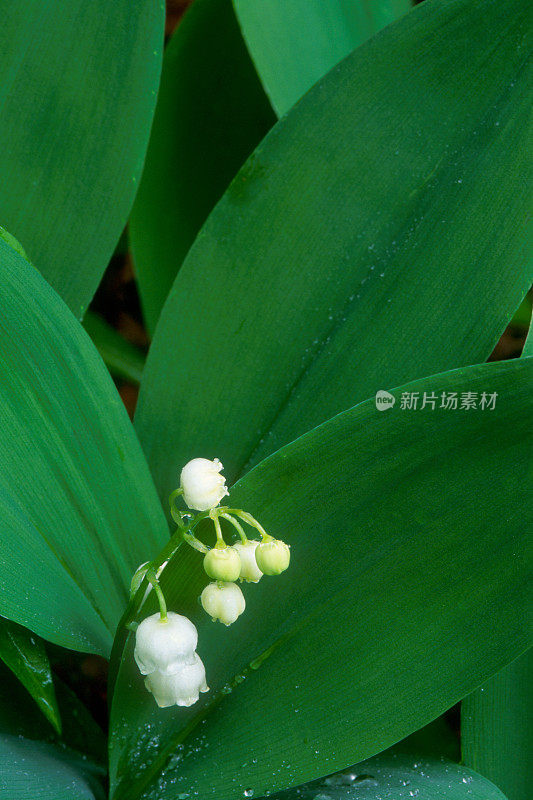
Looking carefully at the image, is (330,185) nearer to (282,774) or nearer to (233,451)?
(233,451)

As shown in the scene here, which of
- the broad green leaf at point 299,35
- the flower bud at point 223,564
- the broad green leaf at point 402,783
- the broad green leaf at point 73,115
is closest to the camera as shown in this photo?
the flower bud at point 223,564

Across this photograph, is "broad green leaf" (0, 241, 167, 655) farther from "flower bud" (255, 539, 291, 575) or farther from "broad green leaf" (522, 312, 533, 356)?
"broad green leaf" (522, 312, 533, 356)

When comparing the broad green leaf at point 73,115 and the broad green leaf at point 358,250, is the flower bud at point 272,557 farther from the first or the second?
the broad green leaf at point 73,115

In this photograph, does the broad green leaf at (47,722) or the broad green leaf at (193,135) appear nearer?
the broad green leaf at (47,722)

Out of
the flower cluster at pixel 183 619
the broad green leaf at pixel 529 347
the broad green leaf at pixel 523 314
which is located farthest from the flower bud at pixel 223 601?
the broad green leaf at pixel 523 314

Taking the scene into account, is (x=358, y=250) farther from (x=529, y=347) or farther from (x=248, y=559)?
(x=248, y=559)

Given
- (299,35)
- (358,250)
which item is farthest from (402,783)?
(299,35)
